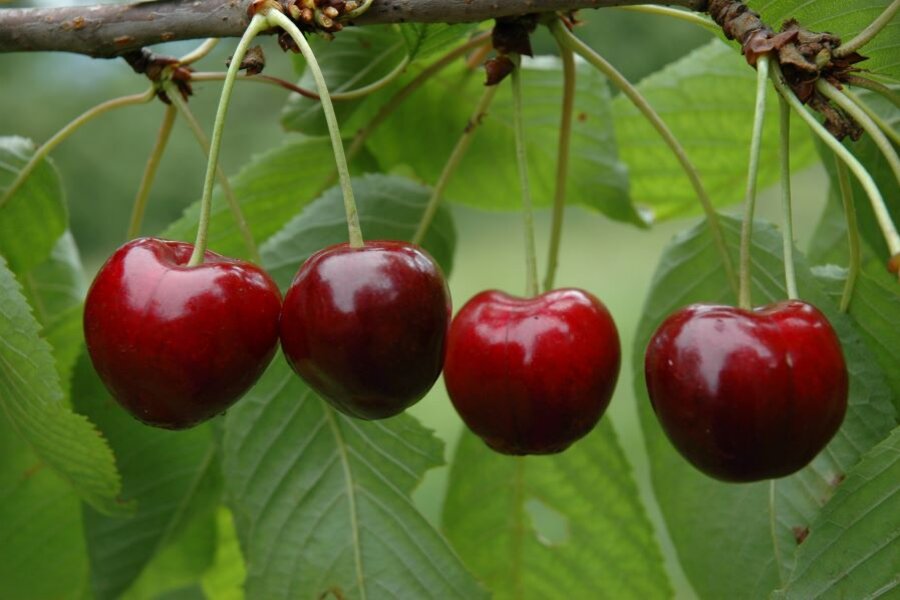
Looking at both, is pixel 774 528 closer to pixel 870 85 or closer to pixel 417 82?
pixel 870 85

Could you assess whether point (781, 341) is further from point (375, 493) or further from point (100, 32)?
point (100, 32)

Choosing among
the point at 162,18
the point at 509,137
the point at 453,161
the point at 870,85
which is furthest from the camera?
the point at 509,137

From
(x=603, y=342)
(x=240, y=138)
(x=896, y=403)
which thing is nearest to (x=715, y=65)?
(x=896, y=403)

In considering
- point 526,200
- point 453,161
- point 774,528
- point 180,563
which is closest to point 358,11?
point 526,200

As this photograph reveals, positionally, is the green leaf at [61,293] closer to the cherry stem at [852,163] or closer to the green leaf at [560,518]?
the green leaf at [560,518]

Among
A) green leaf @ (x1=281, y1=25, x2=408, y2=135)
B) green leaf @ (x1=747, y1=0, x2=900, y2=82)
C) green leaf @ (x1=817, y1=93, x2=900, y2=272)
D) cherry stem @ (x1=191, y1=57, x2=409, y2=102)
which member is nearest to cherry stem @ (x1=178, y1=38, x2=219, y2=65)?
cherry stem @ (x1=191, y1=57, x2=409, y2=102)

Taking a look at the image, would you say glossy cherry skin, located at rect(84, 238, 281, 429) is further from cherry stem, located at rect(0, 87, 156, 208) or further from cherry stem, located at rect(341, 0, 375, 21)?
cherry stem, located at rect(0, 87, 156, 208)
